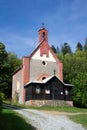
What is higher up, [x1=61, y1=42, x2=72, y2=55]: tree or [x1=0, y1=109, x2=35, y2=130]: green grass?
[x1=61, y1=42, x2=72, y2=55]: tree

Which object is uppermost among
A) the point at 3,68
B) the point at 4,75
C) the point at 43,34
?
the point at 43,34

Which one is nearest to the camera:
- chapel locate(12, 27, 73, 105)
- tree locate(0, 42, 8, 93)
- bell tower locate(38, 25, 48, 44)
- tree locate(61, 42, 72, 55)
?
chapel locate(12, 27, 73, 105)

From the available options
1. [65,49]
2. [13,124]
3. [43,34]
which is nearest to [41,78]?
[43,34]

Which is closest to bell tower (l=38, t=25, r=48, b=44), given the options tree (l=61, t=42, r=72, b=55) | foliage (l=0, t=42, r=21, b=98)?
foliage (l=0, t=42, r=21, b=98)

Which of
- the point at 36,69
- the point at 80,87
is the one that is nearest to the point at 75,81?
the point at 80,87

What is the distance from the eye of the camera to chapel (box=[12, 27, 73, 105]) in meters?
39.8

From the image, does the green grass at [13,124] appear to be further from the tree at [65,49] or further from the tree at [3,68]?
the tree at [65,49]

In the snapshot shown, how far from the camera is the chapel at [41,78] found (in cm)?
3984

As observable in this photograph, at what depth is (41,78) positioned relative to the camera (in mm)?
43094

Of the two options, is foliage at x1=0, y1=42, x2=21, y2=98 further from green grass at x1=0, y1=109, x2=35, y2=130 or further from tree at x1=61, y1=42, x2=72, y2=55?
tree at x1=61, y1=42, x2=72, y2=55

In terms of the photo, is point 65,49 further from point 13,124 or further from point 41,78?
point 13,124

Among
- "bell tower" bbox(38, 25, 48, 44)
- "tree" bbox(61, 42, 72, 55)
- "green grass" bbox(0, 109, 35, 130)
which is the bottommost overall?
"green grass" bbox(0, 109, 35, 130)

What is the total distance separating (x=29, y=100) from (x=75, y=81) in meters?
10.7

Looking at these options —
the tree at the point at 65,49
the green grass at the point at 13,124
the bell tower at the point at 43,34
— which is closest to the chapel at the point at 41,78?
the bell tower at the point at 43,34
